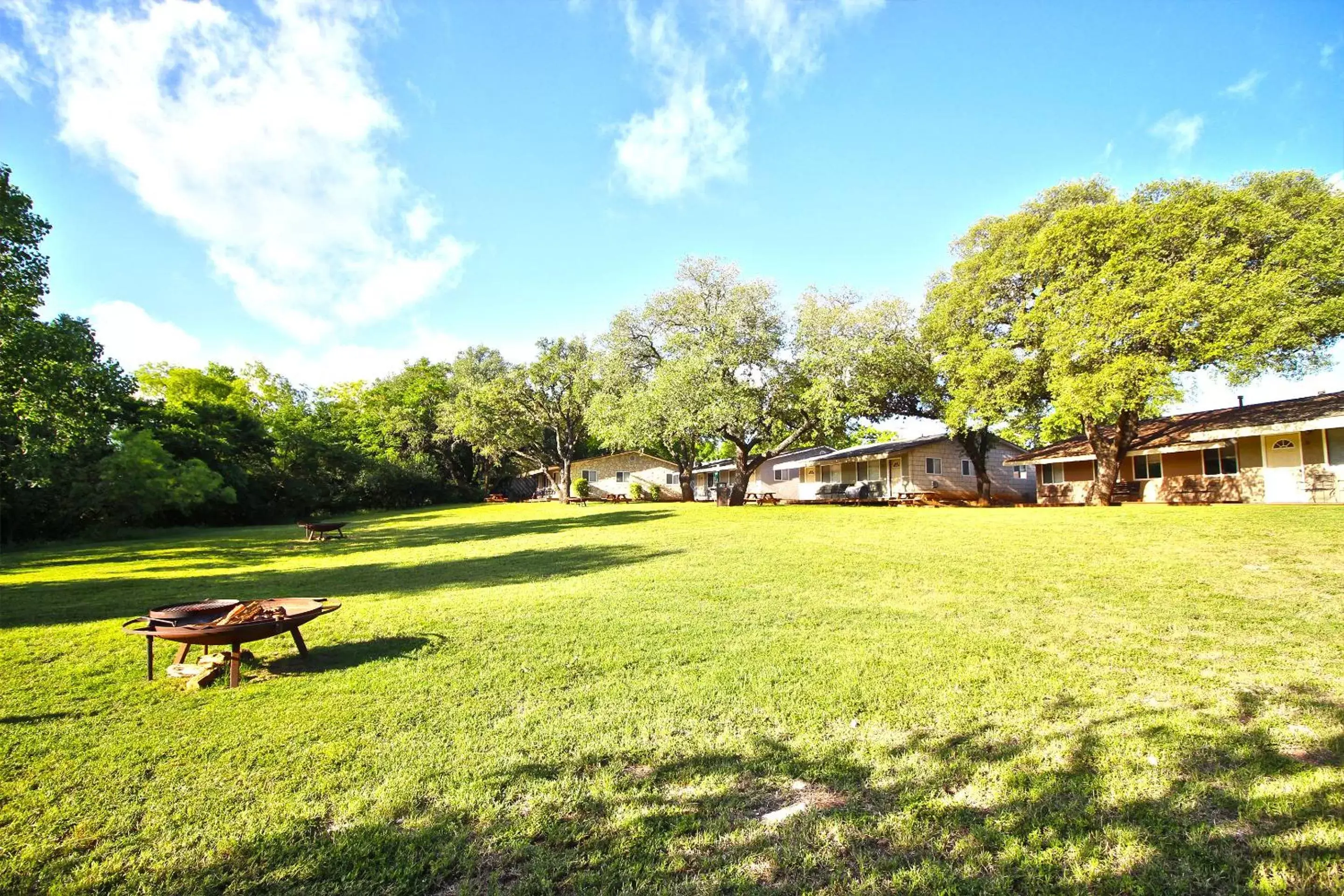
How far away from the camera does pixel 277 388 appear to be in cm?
4544

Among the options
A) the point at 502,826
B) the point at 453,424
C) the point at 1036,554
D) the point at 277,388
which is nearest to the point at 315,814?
the point at 502,826

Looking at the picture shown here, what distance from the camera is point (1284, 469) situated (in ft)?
63.4

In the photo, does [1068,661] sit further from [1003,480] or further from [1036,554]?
[1003,480]

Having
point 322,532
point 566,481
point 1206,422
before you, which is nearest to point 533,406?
point 566,481

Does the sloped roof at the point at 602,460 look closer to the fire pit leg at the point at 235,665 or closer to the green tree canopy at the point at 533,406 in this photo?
the green tree canopy at the point at 533,406

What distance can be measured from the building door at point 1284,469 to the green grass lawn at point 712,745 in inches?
628

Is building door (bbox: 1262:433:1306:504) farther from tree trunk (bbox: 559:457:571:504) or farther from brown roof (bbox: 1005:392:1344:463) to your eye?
tree trunk (bbox: 559:457:571:504)

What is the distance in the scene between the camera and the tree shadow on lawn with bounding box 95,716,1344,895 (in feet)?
7.64

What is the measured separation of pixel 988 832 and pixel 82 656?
7.74 meters

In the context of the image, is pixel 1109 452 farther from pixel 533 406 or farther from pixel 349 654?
pixel 533 406

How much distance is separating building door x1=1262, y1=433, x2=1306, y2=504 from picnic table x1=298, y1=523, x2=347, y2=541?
1193 inches

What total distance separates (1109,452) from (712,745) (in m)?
24.3

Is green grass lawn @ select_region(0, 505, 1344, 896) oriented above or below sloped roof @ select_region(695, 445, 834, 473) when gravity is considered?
below

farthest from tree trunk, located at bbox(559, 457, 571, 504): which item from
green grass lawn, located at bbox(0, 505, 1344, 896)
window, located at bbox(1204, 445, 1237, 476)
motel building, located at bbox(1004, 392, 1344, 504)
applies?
window, located at bbox(1204, 445, 1237, 476)
